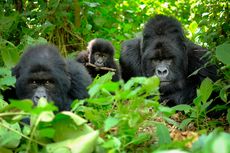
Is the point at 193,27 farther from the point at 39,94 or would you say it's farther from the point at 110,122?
the point at 110,122

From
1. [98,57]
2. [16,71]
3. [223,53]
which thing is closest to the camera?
[223,53]

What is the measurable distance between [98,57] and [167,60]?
2.01 m

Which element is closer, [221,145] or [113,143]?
[221,145]

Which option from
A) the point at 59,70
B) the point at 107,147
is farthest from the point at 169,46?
the point at 107,147

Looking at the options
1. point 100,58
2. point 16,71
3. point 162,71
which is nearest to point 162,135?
point 16,71

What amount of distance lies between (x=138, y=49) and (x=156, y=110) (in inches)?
143

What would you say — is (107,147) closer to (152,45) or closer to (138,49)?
(152,45)

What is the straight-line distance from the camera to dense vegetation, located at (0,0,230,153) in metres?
2.18

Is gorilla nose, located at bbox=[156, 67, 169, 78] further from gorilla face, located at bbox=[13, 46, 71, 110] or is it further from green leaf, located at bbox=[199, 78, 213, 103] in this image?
green leaf, located at bbox=[199, 78, 213, 103]

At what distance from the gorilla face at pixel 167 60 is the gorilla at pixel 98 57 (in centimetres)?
145

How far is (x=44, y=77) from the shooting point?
420 centimetres

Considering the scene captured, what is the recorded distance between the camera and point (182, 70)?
5633mm

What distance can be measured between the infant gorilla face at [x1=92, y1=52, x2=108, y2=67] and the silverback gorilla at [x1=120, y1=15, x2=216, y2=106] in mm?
1546

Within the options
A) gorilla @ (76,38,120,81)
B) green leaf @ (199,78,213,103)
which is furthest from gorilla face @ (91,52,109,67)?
green leaf @ (199,78,213,103)
